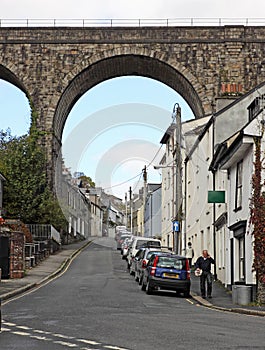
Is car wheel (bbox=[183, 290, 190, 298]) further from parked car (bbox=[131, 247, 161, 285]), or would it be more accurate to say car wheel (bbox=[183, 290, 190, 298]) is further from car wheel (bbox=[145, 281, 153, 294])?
parked car (bbox=[131, 247, 161, 285])

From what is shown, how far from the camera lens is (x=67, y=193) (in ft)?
226

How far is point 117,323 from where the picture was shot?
14.9 meters

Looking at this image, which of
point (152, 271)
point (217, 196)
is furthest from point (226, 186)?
point (152, 271)

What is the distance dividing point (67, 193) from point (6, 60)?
19273 mm

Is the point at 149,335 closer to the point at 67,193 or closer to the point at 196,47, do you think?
the point at 196,47

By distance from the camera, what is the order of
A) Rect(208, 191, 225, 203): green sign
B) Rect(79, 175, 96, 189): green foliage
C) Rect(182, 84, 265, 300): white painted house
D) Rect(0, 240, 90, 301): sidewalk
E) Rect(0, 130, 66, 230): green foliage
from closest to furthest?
Rect(182, 84, 265, 300): white painted house < Rect(0, 240, 90, 301): sidewalk < Rect(208, 191, 225, 203): green sign < Rect(0, 130, 66, 230): green foliage < Rect(79, 175, 96, 189): green foliage

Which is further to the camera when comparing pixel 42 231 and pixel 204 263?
pixel 42 231

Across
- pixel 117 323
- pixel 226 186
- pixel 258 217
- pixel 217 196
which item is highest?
pixel 226 186

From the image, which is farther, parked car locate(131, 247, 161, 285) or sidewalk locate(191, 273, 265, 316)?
parked car locate(131, 247, 161, 285)

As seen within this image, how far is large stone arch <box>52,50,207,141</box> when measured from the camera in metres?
52.2

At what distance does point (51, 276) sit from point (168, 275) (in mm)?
9574

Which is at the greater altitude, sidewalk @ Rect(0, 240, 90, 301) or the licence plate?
the licence plate

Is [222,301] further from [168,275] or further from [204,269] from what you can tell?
[168,275]

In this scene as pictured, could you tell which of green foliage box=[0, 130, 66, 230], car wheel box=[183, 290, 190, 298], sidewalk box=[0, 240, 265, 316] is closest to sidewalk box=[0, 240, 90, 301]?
sidewalk box=[0, 240, 265, 316]
